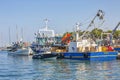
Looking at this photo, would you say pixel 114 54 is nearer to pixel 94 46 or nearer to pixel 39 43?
pixel 94 46

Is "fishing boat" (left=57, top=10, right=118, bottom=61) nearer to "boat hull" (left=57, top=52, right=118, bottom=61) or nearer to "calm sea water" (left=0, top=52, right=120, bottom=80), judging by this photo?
"boat hull" (left=57, top=52, right=118, bottom=61)

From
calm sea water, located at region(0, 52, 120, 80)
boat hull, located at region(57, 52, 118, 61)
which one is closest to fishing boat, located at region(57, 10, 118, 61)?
boat hull, located at region(57, 52, 118, 61)

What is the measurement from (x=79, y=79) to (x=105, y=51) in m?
44.8

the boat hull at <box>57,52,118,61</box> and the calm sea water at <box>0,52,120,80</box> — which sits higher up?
the boat hull at <box>57,52,118,61</box>

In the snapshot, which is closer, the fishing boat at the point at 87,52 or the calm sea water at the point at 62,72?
the calm sea water at the point at 62,72

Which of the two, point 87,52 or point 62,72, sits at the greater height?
point 87,52

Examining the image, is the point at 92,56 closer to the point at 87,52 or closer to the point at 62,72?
the point at 87,52

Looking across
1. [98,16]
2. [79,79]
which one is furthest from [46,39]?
[79,79]

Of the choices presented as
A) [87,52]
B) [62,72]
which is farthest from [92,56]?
[62,72]

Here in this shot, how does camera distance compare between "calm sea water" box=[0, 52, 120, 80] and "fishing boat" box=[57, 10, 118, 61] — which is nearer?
"calm sea water" box=[0, 52, 120, 80]

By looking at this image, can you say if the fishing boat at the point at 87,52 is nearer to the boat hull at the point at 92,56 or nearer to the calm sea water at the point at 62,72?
the boat hull at the point at 92,56

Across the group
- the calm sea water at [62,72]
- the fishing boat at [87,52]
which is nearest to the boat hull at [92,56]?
the fishing boat at [87,52]

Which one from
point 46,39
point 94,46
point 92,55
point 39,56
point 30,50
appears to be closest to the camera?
point 92,55

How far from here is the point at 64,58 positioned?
91.2 meters
